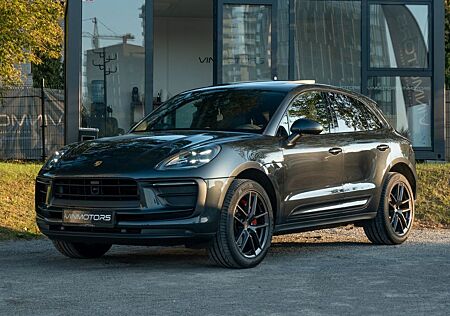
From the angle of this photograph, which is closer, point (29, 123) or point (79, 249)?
point (79, 249)

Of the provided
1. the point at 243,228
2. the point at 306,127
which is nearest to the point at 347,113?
the point at 306,127

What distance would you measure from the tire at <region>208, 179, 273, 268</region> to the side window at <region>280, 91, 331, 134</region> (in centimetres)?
100

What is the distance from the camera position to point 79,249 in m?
8.54

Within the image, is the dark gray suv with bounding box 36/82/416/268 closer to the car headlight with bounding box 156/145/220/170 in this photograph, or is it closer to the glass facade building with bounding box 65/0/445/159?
the car headlight with bounding box 156/145/220/170

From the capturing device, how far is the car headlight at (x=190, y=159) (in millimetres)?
7426

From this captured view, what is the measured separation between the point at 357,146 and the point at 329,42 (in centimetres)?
881

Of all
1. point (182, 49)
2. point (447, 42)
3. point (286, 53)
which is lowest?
point (286, 53)

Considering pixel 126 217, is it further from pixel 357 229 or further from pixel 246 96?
pixel 357 229

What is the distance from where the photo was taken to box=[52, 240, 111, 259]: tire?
27.8 feet

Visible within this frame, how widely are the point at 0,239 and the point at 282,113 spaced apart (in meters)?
4.18

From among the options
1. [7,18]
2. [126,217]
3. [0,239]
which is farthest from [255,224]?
[7,18]

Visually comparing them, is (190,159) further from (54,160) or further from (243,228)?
(54,160)

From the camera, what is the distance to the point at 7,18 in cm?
1706

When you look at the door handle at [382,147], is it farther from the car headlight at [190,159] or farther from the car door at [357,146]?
the car headlight at [190,159]
